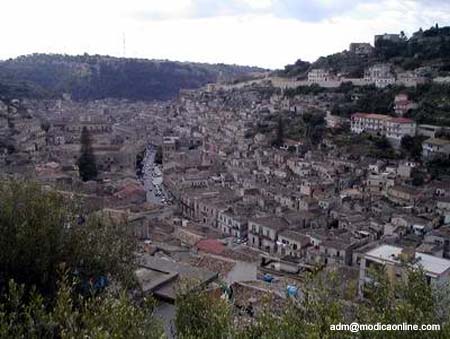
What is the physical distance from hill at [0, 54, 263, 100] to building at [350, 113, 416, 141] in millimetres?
68741

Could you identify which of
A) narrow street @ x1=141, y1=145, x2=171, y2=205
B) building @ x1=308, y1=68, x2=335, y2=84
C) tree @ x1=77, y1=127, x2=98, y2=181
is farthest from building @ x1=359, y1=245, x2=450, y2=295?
building @ x1=308, y1=68, x2=335, y2=84

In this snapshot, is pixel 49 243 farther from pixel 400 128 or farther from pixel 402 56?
pixel 402 56

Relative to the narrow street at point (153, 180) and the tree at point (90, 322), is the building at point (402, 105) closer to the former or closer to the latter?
the narrow street at point (153, 180)

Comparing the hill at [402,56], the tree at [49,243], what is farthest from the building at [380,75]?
the tree at [49,243]

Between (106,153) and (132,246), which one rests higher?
(132,246)

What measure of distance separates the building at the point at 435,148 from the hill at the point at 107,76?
77.9 m

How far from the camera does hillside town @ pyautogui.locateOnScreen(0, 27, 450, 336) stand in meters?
18.5

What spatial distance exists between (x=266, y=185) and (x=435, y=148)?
45.7ft

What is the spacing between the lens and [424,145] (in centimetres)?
4200

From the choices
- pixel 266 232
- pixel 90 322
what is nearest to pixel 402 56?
pixel 266 232

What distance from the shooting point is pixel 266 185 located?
1470 inches

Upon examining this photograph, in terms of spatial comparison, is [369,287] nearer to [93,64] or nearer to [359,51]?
[359,51]

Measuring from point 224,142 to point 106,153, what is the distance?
40.4 feet

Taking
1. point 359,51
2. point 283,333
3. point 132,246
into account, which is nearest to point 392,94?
point 359,51
